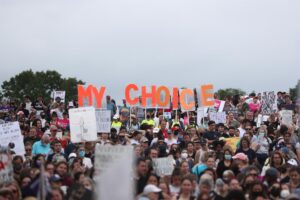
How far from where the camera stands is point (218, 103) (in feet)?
105

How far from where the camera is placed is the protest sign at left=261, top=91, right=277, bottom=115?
94.9 ft

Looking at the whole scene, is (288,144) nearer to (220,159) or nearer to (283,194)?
(220,159)

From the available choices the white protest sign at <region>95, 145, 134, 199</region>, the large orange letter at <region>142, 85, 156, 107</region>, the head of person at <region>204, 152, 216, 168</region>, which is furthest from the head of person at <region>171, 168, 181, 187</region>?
the large orange letter at <region>142, 85, 156, 107</region>

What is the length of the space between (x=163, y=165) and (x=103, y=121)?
629 centimetres

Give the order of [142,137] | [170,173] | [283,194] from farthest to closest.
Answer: [142,137] < [170,173] < [283,194]

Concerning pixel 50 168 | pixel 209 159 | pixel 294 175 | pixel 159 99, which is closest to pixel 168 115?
pixel 159 99

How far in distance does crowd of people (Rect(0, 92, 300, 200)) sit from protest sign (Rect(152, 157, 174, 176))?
19 cm

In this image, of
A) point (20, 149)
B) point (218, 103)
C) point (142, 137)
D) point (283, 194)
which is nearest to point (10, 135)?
point (20, 149)

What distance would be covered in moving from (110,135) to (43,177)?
390 inches

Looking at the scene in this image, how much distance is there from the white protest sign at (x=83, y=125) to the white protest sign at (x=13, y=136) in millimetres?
1658

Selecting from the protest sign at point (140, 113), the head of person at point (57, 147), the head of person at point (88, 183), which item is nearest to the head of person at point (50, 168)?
the head of person at point (88, 183)

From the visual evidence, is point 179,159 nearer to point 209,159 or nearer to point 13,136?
point 209,159

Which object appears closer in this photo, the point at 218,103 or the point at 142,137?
the point at 142,137

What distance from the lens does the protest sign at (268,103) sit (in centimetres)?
2894
